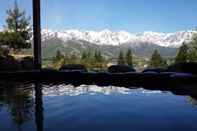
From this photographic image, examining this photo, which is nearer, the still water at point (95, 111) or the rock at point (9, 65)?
the still water at point (95, 111)

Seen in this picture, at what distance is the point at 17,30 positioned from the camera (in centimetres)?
2869

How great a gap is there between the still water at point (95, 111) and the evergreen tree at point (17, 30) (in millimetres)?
18017

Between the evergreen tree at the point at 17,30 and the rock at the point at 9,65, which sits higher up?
→ the evergreen tree at the point at 17,30

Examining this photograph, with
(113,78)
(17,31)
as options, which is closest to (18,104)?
(113,78)

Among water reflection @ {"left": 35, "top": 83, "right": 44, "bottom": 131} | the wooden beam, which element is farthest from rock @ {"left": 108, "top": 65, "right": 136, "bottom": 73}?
water reflection @ {"left": 35, "top": 83, "right": 44, "bottom": 131}

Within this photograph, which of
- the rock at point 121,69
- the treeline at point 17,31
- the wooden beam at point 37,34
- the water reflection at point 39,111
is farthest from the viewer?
the treeline at point 17,31

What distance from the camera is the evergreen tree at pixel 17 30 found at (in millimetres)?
25031

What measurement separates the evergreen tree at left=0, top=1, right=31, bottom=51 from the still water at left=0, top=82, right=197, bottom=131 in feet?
59.1

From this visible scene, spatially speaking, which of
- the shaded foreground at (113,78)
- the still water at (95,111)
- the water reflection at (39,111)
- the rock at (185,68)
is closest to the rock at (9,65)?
the shaded foreground at (113,78)

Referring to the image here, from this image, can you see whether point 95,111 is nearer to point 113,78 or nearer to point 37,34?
point 113,78

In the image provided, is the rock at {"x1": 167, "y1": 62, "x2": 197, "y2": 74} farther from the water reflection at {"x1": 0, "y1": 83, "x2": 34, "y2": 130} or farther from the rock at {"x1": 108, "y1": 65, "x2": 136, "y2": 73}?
the water reflection at {"x1": 0, "y1": 83, "x2": 34, "y2": 130}

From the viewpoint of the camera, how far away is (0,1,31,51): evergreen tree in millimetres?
25031

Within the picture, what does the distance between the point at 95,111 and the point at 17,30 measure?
24.5 m

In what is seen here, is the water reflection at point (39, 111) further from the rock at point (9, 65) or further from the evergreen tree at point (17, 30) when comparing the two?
the evergreen tree at point (17, 30)
